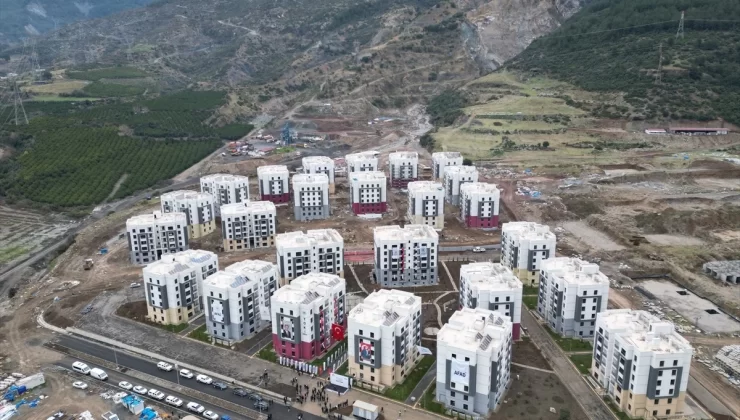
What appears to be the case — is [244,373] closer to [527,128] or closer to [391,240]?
[391,240]

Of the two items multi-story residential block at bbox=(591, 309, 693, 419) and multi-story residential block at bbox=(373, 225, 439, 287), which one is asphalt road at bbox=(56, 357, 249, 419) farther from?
multi-story residential block at bbox=(591, 309, 693, 419)

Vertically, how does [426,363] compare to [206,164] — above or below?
below

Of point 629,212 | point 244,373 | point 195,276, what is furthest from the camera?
point 629,212

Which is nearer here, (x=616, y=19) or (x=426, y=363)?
(x=426, y=363)

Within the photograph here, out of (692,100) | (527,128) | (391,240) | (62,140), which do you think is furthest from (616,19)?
(62,140)

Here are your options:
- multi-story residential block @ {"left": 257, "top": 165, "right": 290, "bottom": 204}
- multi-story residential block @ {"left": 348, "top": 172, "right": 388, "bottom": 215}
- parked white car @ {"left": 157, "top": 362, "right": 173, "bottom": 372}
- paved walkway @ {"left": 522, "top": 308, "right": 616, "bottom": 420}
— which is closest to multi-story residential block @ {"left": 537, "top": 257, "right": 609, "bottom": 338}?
paved walkway @ {"left": 522, "top": 308, "right": 616, "bottom": 420}

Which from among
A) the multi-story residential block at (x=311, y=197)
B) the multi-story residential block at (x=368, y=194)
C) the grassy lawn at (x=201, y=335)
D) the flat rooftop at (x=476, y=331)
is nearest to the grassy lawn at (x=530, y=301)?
the flat rooftop at (x=476, y=331)

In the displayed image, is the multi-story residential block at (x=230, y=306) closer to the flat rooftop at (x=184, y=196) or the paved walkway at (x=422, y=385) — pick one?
the paved walkway at (x=422, y=385)

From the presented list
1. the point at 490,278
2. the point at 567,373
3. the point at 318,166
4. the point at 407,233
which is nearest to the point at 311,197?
the point at 318,166
